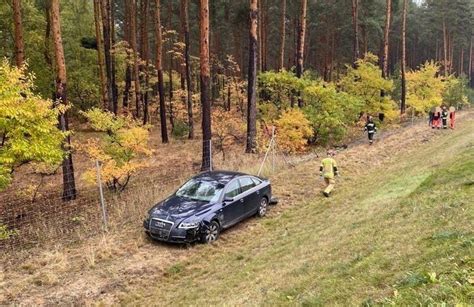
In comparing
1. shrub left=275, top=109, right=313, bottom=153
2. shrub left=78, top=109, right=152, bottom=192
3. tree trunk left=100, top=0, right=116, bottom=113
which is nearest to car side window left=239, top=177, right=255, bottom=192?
shrub left=78, top=109, right=152, bottom=192

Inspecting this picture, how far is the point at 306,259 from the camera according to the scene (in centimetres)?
812

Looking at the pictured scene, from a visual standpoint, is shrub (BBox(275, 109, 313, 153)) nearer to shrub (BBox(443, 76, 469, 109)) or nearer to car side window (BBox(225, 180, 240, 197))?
car side window (BBox(225, 180, 240, 197))

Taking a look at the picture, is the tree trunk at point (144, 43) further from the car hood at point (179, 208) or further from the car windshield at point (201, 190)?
the car hood at point (179, 208)

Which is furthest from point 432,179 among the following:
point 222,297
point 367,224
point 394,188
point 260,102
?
point 260,102

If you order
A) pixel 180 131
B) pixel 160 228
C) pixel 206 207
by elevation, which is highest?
pixel 180 131

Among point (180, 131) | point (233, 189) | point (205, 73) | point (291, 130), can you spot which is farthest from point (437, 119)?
point (233, 189)

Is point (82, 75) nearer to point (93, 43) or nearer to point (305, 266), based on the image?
point (93, 43)

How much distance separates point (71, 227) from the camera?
1280cm

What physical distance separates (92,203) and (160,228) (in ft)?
19.6

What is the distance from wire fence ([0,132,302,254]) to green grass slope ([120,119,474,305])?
10.9ft

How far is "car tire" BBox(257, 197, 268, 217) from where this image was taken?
→ 13.0 meters

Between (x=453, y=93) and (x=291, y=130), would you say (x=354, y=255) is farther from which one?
(x=453, y=93)

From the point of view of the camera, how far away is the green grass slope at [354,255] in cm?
533

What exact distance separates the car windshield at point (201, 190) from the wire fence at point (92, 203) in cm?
165
